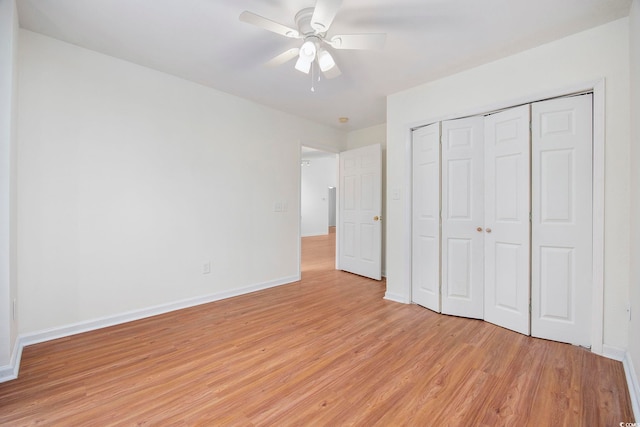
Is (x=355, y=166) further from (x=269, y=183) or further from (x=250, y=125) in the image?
(x=250, y=125)

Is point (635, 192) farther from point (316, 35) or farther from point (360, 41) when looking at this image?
point (316, 35)

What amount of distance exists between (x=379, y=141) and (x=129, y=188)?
3.55 meters

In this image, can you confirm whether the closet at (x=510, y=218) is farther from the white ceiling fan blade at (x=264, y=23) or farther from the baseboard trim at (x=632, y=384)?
the white ceiling fan blade at (x=264, y=23)

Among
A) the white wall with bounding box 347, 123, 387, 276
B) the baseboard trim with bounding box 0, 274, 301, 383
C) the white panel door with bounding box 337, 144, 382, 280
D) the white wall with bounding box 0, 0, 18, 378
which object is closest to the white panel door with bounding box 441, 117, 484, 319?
the white panel door with bounding box 337, 144, 382, 280

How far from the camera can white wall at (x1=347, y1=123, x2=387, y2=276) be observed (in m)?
4.39

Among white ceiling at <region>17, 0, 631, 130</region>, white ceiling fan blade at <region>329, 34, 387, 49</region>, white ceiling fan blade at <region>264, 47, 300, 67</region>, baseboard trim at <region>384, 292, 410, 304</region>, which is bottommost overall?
baseboard trim at <region>384, 292, 410, 304</region>

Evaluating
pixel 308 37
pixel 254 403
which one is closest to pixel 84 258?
pixel 254 403

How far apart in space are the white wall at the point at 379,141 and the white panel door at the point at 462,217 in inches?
60.6

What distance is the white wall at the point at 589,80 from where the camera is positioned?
76.9 inches

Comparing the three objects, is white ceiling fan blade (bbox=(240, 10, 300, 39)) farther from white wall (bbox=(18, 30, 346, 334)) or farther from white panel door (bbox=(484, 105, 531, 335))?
white panel door (bbox=(484, 105, 531, 335))

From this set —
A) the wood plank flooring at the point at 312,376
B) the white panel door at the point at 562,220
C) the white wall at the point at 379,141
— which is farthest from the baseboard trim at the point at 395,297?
the white panel door at the point at 562,220

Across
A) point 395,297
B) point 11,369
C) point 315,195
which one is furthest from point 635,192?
point 315,195

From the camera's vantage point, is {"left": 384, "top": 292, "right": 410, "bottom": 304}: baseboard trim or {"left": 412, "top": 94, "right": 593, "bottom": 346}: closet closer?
{"left": 412, "top": 94, "right": 593, "bottom": 346}: closet

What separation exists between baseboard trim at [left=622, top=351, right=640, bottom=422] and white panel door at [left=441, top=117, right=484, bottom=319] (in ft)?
3.22
